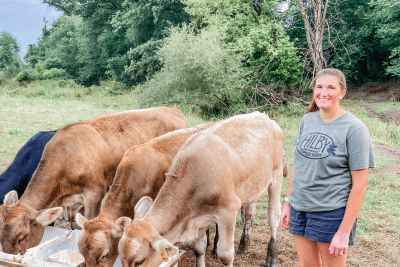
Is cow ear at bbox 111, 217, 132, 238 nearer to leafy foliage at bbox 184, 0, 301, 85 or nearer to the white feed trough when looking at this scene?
the white feed trough

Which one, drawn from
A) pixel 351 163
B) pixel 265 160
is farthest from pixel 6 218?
pixel 351 163

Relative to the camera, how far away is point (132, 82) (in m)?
33.2

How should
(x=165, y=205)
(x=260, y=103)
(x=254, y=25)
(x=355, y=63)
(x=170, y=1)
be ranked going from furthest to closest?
(x=355, y=63) → (x=170, y=1) → (x=254, y=25) → (x=260, y=103) → (x=165, y=205)

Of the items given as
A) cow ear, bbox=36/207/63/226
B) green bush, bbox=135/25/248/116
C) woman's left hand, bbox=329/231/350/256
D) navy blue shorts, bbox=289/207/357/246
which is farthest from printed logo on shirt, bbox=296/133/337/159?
green bush, bbox=135/25/248/116

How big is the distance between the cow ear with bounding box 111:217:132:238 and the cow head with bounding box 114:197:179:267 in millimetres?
173

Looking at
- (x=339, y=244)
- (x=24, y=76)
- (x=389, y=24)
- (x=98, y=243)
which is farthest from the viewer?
(x=24, y=76)

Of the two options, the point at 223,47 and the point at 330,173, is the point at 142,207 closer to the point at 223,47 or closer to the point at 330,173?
the point at 330,173

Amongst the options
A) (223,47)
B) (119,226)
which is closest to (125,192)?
(119,226)

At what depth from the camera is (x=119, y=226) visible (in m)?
3.48

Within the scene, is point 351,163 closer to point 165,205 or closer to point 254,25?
point 165,205

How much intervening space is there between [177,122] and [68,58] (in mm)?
37193

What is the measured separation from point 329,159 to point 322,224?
0.53 metres

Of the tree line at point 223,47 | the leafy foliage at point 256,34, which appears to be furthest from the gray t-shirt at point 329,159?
the leafy foliage at point 256,34

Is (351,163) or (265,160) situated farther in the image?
(265,160)
